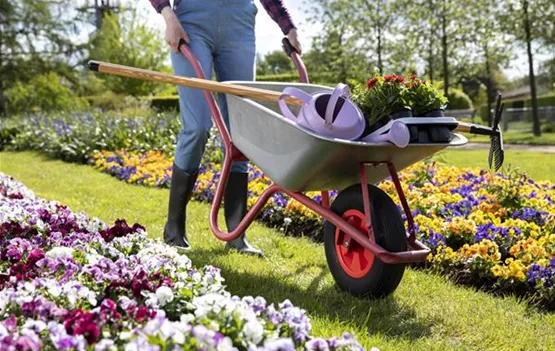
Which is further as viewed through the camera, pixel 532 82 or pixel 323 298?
pixel 532 82

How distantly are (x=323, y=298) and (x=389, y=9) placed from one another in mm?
16980

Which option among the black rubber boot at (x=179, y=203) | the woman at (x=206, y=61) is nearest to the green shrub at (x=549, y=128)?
the woman at (x=206, y=61)

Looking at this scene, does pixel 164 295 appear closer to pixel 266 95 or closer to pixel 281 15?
pixel 266 95

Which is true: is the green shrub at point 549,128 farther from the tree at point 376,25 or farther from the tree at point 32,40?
the tree at point 32,40

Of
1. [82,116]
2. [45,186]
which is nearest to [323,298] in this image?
[45,186]

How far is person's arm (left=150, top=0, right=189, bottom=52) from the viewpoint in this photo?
3.30 meters

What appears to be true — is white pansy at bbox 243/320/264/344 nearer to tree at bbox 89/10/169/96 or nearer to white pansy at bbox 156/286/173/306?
white pansy at bbox 156/286/173/306

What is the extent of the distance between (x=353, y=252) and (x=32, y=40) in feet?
82.6

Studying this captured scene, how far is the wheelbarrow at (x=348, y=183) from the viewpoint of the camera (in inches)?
96.3

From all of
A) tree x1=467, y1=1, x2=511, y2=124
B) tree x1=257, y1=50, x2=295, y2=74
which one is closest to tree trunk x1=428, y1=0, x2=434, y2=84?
tree x1=467, y1=1, x2=511, y2=124

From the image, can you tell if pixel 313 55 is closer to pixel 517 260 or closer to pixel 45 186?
pixel 45 186

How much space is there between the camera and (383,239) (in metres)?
2.50

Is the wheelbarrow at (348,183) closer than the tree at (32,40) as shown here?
Yes

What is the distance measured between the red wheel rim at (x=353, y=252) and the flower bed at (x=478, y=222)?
72 cm
